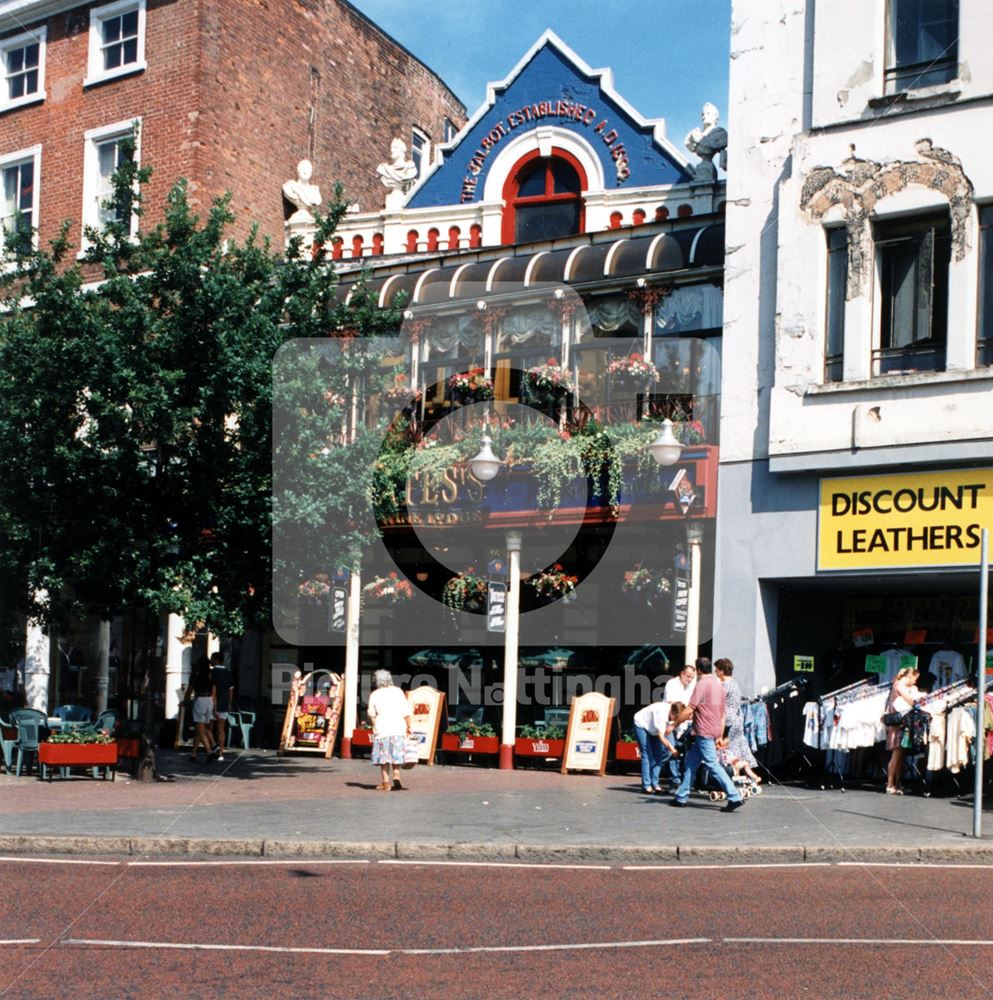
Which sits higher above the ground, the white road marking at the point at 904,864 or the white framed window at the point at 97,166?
the white framed window at the point at 97,166

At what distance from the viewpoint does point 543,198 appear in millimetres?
25875

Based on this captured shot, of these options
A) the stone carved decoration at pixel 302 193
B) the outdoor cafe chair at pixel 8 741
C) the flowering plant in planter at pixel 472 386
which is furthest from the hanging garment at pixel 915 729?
the stone carved decoration at pixel 302 193

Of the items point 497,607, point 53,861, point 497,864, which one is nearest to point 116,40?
point 497,607

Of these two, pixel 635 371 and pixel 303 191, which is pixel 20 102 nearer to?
pixel 303 191

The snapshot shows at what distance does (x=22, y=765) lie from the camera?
2102cm

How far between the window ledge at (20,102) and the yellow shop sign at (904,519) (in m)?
19.0

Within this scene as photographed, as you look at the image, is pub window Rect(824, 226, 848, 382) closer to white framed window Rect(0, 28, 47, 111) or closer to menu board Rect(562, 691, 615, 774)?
menu board Rect(562, 691, 615, 774)

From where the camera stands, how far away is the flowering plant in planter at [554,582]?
22625 millimetres

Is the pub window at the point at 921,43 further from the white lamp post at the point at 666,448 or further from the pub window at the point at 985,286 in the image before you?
the white lamp post at the point at 666,448

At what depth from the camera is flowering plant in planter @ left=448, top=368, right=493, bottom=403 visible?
22.9 meters

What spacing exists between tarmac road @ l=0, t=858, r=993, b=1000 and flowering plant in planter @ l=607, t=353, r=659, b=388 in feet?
34.4

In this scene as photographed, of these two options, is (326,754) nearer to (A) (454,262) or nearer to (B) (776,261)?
(A) (454,262)

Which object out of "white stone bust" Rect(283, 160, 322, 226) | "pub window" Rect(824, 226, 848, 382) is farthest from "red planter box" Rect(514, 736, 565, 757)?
"white stone bust" Rect(283, 160, 322, 226)

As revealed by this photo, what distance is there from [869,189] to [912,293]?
1.45 meters
